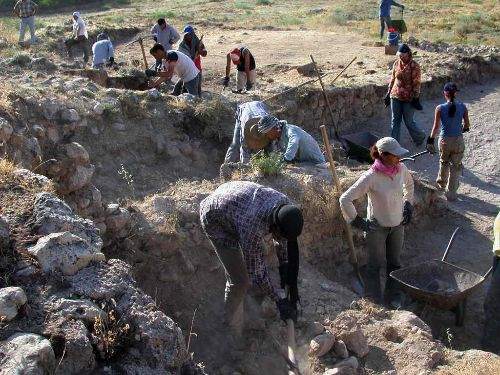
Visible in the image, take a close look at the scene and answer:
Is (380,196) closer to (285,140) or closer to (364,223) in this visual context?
(364,223)

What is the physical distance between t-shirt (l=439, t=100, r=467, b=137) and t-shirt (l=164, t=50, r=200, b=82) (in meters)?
3.61

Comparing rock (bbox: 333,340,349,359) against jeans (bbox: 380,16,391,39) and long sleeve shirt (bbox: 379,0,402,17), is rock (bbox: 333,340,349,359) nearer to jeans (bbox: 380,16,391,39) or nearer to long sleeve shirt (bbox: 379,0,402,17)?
jeans (bbox: 380,16,391,39)

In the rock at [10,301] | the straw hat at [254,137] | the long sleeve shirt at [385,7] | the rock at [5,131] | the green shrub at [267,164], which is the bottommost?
the green shrub at [267,164]

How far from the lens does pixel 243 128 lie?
704cm

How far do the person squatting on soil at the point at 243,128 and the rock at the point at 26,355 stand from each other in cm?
427

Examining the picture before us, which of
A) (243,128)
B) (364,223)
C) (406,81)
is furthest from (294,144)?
(406,81)

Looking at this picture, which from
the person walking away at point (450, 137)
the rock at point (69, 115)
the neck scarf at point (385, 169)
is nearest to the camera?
the neck scarf at point (385, 169)

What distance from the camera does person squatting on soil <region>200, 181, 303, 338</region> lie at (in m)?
4.06

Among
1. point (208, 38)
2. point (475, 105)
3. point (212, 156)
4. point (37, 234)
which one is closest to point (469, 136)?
point (475, 105)

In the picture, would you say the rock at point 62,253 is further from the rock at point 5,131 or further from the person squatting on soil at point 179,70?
the person squatting on soil at point 179,70

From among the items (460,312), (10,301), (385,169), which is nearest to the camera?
(10,301)

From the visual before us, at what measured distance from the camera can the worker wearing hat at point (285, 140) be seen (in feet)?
21.3

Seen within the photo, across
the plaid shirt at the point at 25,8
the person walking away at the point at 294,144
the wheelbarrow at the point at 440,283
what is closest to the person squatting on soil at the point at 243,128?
the person walking away at the point at 294,144

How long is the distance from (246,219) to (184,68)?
17.7 ft
